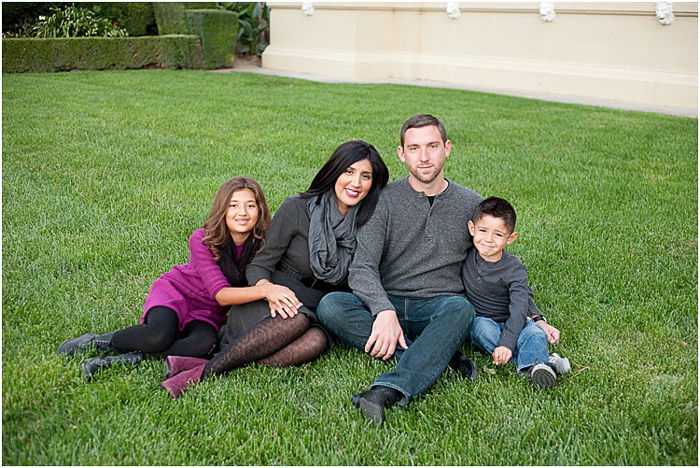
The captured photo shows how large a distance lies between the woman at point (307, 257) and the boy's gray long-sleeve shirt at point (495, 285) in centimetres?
57

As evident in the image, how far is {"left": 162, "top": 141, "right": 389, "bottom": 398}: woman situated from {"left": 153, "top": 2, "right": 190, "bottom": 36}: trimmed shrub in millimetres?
13057

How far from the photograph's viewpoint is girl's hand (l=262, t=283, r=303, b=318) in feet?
10.9

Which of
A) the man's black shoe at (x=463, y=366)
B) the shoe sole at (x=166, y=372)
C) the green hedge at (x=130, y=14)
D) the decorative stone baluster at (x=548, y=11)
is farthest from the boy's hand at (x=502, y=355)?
the green hedge at (x=130, y=14)

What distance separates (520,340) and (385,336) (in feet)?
2.00

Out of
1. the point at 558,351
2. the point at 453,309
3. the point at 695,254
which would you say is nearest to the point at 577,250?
the point at 695,254

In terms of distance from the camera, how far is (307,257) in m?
3.58

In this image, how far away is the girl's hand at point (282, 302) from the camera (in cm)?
333

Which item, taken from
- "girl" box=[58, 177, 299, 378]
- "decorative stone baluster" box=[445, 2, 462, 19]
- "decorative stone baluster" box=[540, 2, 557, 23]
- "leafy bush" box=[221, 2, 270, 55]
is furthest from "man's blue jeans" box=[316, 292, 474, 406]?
"leafy bush" box=[221, 2, 270, 55]

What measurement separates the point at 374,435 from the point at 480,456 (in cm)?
38

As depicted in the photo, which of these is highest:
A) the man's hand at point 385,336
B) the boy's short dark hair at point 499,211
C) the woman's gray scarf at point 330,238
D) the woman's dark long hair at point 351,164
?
the woman's dark long hair at point 351,164

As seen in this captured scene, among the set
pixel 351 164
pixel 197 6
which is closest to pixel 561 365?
pixel 351 164

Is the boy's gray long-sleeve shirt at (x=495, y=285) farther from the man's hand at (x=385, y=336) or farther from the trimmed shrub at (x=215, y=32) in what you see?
the trimmed shrub at (x=215, y=32)

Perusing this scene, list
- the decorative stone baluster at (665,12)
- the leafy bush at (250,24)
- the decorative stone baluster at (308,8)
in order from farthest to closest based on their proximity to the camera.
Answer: the leafy bush at (250,24) < the decorative stone baluster at (308,8) < the decorative stone baluster at (665,12)

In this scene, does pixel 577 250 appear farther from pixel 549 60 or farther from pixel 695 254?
pixel 549 60
